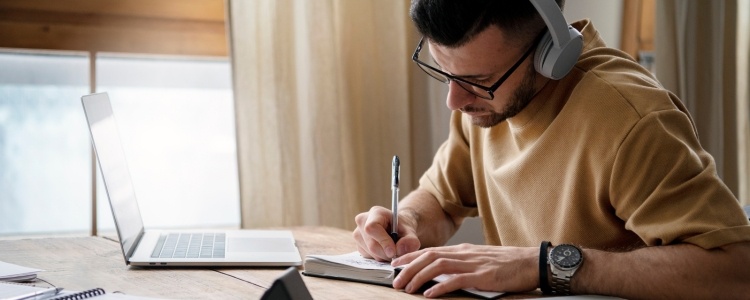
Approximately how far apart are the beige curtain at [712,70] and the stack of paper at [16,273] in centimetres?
241

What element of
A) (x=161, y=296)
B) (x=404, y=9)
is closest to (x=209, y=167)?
(x=404, y=9)

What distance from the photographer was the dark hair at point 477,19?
1.40 metres

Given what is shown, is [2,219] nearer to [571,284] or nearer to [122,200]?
[122,200]

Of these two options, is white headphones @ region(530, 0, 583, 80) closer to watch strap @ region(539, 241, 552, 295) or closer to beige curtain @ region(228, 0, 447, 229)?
watch strap @ region(539, 241, 552, 295)

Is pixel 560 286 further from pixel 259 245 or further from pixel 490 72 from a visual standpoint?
pixel 259 245

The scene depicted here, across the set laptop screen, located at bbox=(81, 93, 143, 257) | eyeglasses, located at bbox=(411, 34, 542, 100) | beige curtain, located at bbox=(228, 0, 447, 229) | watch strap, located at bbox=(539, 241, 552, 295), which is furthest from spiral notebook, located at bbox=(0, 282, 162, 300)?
beige curtain, located at bbox=(228, 0, 447, 229)

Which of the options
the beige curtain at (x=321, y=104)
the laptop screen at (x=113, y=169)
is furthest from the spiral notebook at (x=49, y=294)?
the beige curtain at (x=321, y=104)

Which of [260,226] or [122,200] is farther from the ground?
[122,200]

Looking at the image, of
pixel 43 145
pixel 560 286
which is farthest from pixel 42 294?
pixel 43 145

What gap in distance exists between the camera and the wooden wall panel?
228 centimetres

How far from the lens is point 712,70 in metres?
3.09

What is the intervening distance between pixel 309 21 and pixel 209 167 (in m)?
0.56

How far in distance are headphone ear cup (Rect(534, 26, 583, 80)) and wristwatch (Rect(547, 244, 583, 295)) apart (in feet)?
1.11

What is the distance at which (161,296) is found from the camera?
3.85ft
